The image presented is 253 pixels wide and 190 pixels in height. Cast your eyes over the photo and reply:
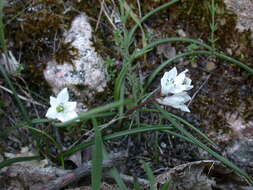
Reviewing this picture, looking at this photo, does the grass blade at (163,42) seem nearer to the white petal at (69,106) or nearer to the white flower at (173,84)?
the white flower at (173,84)

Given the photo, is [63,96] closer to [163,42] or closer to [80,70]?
[80,70]

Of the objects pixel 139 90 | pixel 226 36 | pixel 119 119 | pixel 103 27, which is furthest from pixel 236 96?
pixel 103 27

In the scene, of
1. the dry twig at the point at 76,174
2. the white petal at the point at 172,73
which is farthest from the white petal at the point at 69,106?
the white petal at the point at 172,73

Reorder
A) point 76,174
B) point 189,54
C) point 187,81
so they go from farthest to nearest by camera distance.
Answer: point 189,54, point 187,81, point 76,174

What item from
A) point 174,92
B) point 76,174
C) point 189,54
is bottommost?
point 76,174

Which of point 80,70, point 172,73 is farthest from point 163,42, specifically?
point 80,70

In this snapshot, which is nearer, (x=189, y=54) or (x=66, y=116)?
(x=66, y=116)
